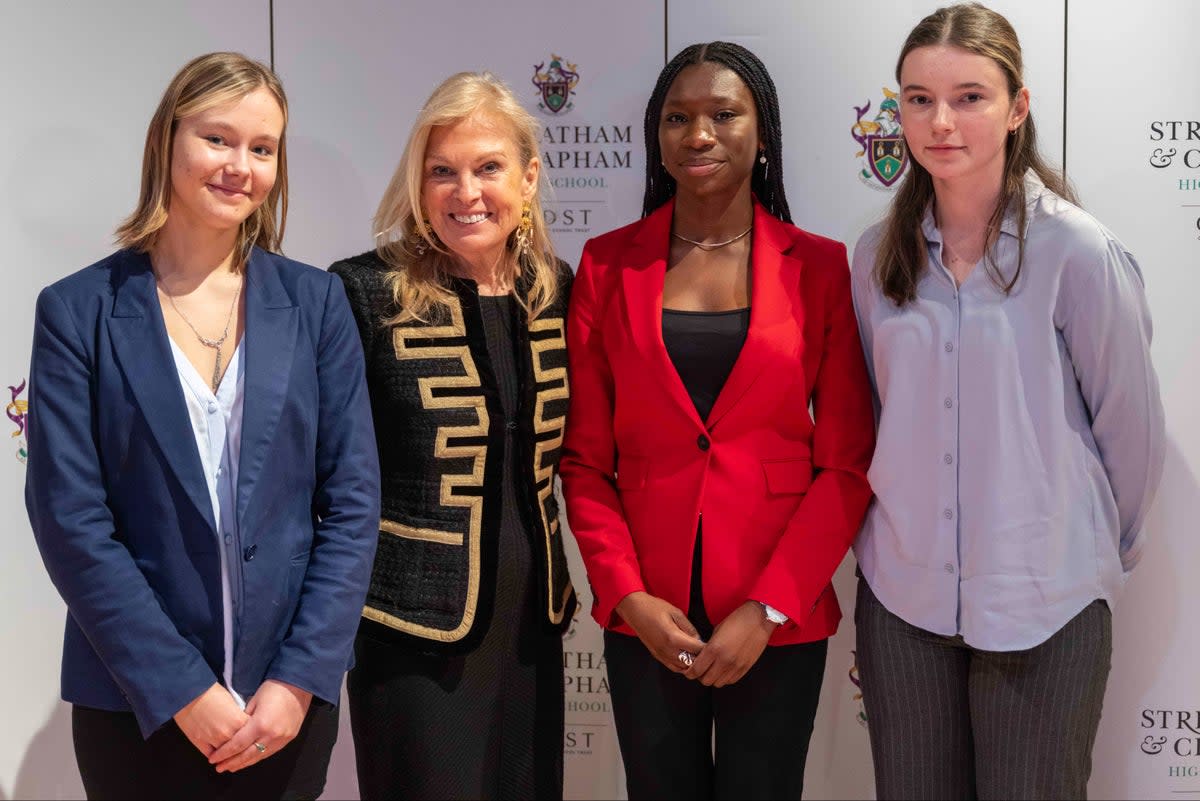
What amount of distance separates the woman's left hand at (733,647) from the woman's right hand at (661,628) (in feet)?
0.10

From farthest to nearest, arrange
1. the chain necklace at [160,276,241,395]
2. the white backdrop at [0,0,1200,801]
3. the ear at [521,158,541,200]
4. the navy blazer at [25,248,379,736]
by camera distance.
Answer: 1. the white backdrop at [0,0,1200,801]
2. the ear at [521,158,541,200]
3. the chain necklace at [160,276,241,395]
4. the navy blazer at [25,248,379,736]

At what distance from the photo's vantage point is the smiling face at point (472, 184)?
8.05 feet

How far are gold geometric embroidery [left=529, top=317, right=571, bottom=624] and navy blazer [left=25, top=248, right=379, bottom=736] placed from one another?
1.29 feet

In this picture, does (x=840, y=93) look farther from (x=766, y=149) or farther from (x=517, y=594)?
(x=517, y=594)

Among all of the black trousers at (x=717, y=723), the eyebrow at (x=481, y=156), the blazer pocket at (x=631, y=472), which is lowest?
the black trousers at (x=717, y=723)

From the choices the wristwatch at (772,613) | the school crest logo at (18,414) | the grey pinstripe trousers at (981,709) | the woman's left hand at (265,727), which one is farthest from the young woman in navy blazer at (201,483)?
the school crest logo at (18,414)

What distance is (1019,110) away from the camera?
2.36 meters

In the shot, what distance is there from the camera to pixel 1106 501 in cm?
237

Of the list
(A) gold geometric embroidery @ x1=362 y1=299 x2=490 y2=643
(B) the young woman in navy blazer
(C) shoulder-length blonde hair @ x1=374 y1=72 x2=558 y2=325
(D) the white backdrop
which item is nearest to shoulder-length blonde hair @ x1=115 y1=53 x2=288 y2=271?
(B) the young woman in navy blazer

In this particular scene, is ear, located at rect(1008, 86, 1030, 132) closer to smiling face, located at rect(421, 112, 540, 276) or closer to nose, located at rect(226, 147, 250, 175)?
smiling face, located at rect(421, 112, 540, 276)

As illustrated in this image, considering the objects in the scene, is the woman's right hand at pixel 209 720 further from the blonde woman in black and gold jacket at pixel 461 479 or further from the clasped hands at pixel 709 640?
the clasped hands at pixel 709 640

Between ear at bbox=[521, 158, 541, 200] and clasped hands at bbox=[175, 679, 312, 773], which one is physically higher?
ear at bbox=[521, 158, 541, 200]

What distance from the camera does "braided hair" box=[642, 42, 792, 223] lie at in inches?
102

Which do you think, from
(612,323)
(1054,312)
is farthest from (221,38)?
(1054,312)
